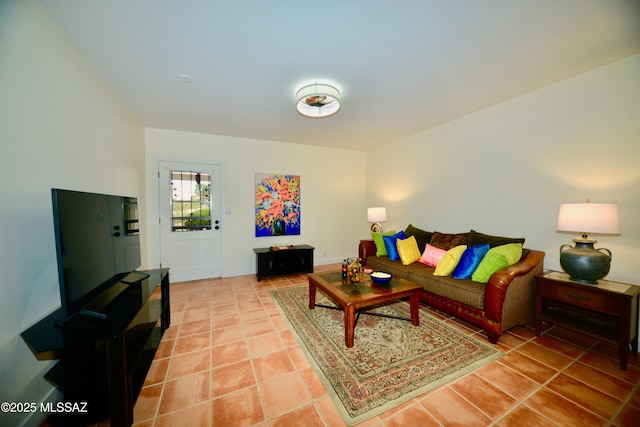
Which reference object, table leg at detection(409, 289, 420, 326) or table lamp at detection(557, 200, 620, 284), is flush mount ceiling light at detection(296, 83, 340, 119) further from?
table lamp at detection(557, 200, 620, 284)

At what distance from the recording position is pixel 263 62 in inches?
83.4

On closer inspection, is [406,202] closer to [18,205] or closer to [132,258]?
[132,258]

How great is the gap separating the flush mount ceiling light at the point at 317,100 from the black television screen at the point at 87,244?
6.50ft

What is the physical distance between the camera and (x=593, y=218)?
6.40ft

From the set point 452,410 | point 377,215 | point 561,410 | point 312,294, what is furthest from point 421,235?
point 452,410

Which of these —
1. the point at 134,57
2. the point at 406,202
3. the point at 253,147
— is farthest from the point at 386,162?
the point at 134,57

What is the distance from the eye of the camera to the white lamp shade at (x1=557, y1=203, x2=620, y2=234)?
1.91m

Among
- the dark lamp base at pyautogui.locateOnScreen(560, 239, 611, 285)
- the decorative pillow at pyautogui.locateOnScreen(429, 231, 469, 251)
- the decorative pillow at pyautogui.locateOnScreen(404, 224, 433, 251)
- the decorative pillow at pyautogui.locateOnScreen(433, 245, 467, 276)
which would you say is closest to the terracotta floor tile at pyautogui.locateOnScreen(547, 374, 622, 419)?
the dark lamp base at pyautogui.locateOnScreen(560, 239, 611, 285)

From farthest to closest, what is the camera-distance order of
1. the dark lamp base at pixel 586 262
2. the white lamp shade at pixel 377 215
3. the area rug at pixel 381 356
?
the white lamp shade at pixel 377 215 < the dark lamp base at pixel 586 262 < the area rug at pixel 381 356

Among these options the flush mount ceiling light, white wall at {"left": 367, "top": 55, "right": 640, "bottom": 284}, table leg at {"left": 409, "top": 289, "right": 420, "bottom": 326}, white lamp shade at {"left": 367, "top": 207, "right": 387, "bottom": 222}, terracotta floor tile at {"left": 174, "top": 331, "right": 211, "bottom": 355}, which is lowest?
terracotta floor tile at {"left": 174, "top": 331, "right": 211, "bottom": 355}

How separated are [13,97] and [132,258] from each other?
1404mm

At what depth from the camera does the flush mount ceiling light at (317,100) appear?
240 cm

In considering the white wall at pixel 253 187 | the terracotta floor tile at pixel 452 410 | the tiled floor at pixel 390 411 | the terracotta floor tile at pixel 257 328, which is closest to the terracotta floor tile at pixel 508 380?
the tiled floor at pixel 390 411

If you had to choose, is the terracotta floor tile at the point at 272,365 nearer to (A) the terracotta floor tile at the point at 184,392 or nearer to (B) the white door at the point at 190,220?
(A) the terracotta floor tile at the point at 184,392
